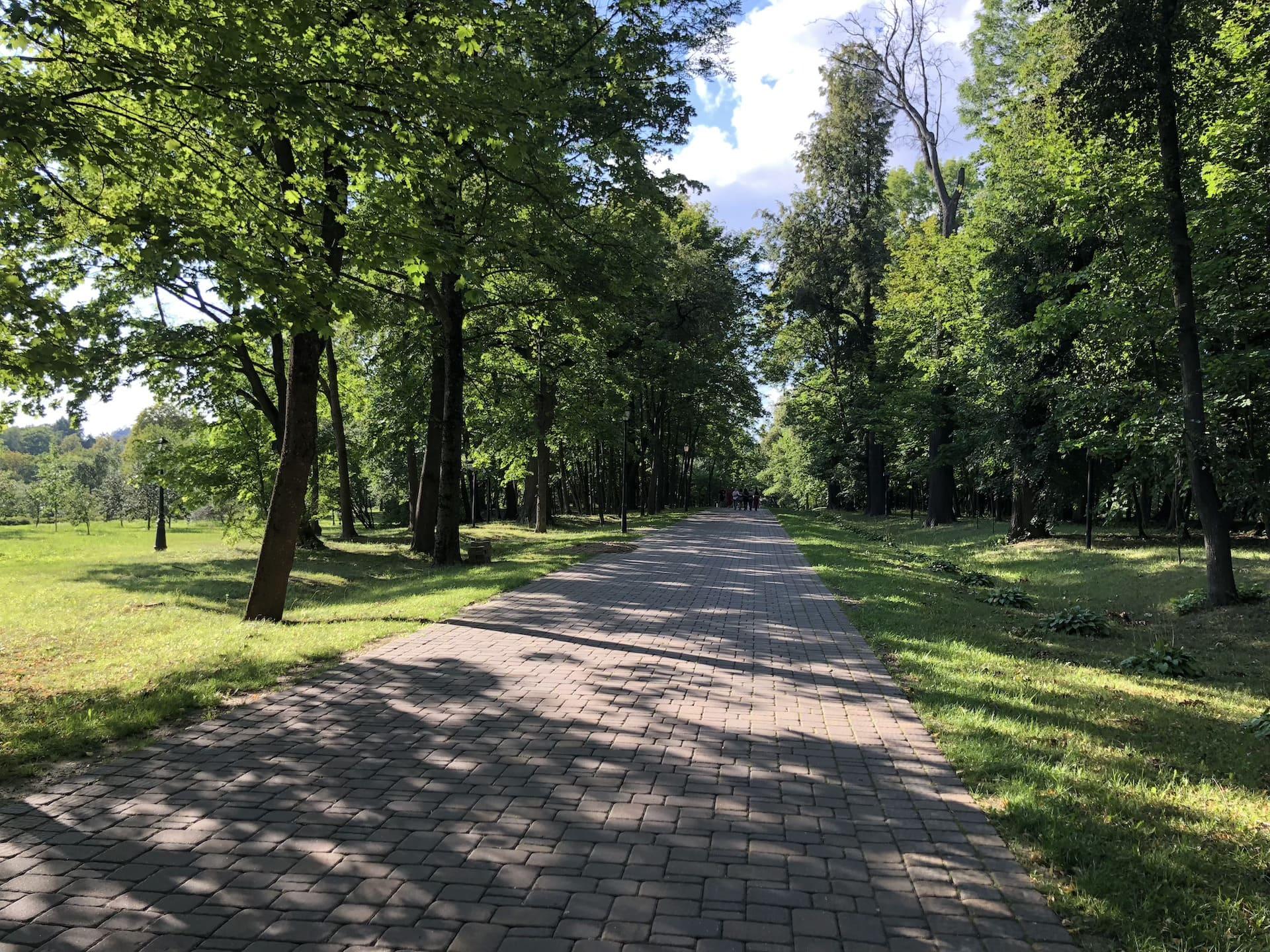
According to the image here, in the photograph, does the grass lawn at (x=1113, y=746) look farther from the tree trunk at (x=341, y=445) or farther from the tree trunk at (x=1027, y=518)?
the tree trunk at (x=341, y=445)

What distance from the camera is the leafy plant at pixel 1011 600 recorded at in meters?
12.1

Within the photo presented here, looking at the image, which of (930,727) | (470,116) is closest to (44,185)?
(470,116)

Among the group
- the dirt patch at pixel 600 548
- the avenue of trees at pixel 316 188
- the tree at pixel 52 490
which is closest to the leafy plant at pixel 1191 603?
the avenue of trees at pixel 316 188

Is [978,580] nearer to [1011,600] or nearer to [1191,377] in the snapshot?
[1011,600]

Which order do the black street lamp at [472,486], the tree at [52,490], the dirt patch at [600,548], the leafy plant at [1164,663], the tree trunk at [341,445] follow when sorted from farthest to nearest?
1. the tree at [52,490]
2. the black street lamp at [472,486]
3. the tree trunk at [341,445]
4. the dirt patch at [600,548]
5. the leafy plant at [1164,663]

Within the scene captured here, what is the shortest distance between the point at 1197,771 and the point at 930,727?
1.60m

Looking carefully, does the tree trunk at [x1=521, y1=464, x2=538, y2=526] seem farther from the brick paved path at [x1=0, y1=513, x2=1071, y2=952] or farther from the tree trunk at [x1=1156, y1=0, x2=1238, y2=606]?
the brick paved path at [x1=0, y1=513, x2=1071, y2=952]

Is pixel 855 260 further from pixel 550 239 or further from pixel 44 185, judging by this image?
pixel 44 185

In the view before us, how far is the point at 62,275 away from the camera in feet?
33.9

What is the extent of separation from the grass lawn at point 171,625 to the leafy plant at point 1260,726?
25.3 ft

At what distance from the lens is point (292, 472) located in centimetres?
930

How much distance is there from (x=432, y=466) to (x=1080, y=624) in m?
13.5

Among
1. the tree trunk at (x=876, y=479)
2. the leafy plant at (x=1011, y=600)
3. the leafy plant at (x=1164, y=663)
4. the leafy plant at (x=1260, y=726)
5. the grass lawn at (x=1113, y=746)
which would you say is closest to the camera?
the grass lawn at (x=1113, y=746)

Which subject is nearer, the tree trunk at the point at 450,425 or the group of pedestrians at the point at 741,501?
the tree trunk at the point at 450,425
